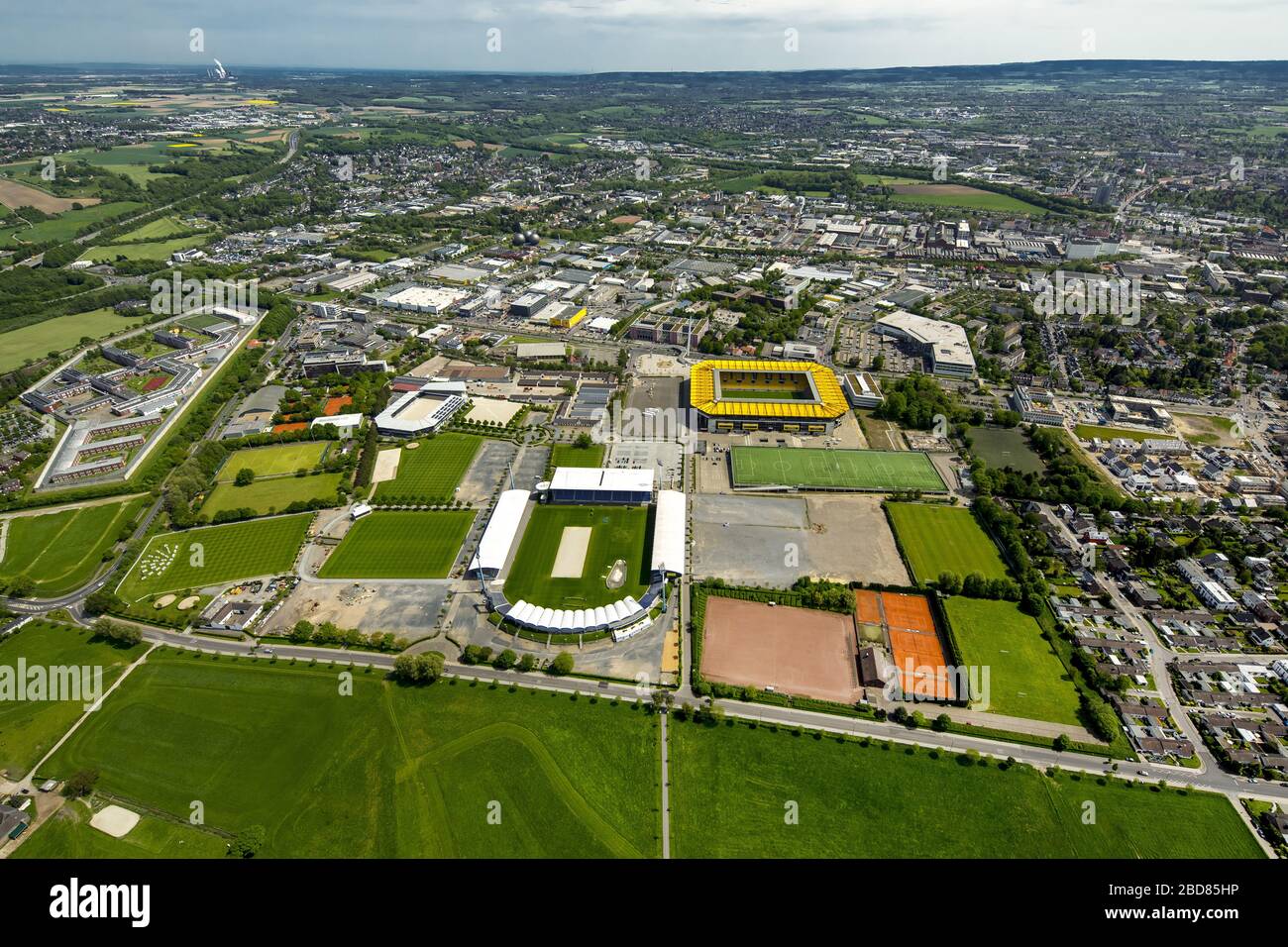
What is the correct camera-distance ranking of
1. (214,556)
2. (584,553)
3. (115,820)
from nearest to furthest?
(115,820) → (214,556) → (584,553)

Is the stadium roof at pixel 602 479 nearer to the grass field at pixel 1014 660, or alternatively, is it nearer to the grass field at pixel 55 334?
the grass field at pixel 1014 660

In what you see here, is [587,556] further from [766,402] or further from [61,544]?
[61,544]

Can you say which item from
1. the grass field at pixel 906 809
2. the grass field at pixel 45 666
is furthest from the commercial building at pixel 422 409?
the grass field at pixel 906 809

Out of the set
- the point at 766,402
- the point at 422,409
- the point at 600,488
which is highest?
the point at 766,402

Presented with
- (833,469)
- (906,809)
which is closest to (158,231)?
(833,469)

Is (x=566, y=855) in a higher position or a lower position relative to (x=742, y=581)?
lower

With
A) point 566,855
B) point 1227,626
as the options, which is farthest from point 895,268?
point 566,855
